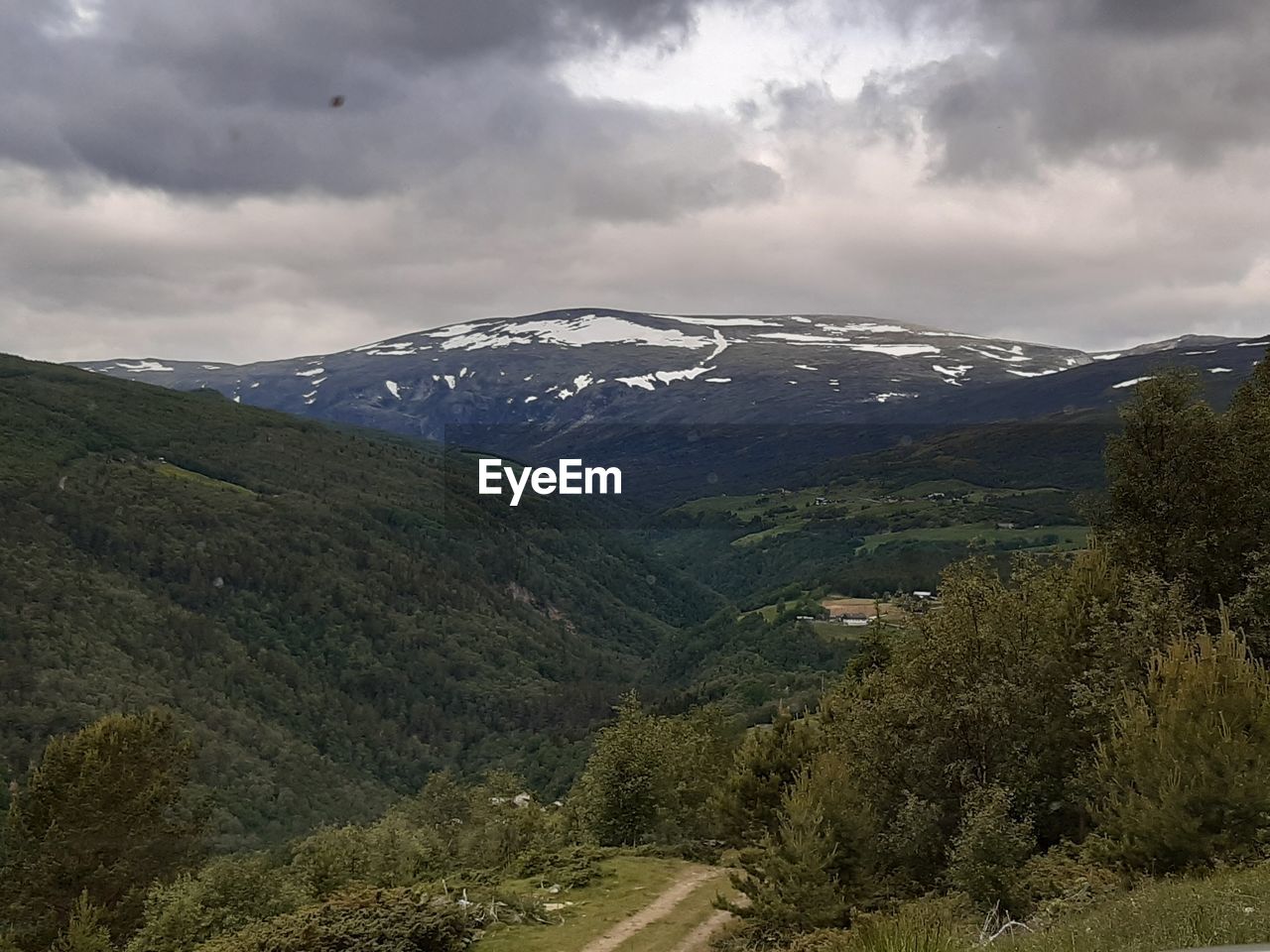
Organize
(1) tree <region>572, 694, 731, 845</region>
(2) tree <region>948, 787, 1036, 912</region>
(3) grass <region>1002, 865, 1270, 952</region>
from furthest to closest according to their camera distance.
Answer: (1) tree <region>572, 694, 731, 845</region> < (2) tree <region>948, 787, 1036, 912</region> < (3) grass <region>1002, 865, 1270, 952</region>

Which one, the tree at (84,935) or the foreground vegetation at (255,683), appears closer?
the tree at (84,935)

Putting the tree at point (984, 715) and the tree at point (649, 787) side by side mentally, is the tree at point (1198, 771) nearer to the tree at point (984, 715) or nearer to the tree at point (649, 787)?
the tree at point (984, 715)

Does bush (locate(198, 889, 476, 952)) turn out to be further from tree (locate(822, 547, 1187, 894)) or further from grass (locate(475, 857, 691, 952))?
tree (locate(822, 547, 1187, 894))

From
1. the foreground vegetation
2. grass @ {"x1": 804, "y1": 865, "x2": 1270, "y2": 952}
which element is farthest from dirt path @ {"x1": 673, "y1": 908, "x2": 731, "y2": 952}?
the foreground vegetation

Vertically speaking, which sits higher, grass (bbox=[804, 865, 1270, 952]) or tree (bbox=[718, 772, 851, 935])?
grass (bbox=[804, 865, 1270, 952])

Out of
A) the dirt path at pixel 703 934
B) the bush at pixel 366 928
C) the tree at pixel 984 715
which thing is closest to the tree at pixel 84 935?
the bush at pixel 366 928

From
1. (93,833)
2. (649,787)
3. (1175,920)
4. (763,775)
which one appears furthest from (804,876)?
(93,833)
